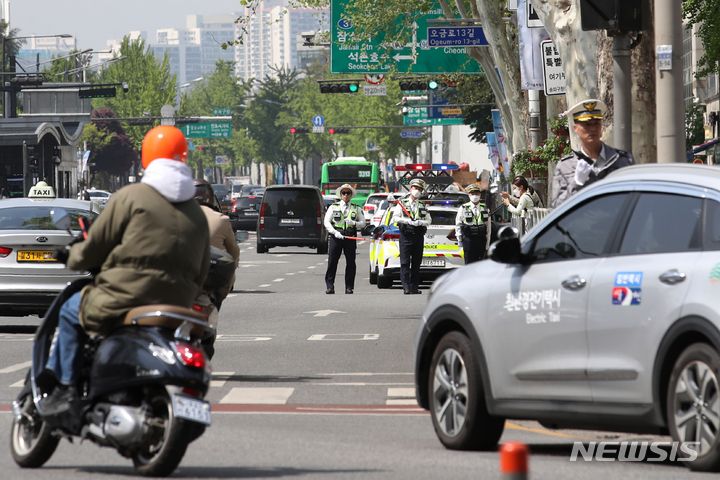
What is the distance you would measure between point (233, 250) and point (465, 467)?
15.4ft

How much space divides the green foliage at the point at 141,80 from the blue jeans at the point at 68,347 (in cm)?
9724

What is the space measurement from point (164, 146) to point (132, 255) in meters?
0.65

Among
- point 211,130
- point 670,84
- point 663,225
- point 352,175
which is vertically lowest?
point 663,225

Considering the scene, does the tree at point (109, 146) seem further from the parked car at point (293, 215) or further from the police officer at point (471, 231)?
the police officer at point (471, 231)

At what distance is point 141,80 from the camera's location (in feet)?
340

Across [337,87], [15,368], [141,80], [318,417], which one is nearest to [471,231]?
[15,368]

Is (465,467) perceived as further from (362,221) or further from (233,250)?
(362,221)

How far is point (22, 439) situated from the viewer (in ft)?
21.3

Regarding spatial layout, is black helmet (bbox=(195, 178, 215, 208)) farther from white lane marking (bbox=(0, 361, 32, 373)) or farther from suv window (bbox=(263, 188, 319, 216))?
suv window (bbox=(263, 188, 319, 216))

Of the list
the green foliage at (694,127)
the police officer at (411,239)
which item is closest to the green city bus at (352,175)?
the green foliage at (694,127)

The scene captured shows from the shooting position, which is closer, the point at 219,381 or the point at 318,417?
the point at 318,417

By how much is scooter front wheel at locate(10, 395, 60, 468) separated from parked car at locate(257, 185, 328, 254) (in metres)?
29.2

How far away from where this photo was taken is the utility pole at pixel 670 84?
34.0 ft

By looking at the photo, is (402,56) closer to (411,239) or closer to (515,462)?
(411,239)
